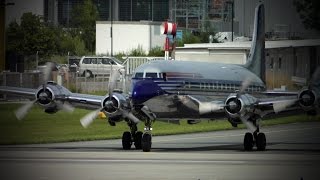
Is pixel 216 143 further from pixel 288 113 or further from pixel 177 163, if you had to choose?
pixel 177 163

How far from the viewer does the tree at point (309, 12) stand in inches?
1300

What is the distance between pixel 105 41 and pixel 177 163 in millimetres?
63865

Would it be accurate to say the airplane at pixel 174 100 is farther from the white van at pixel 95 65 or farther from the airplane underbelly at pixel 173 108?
the white van at pixel 95 65

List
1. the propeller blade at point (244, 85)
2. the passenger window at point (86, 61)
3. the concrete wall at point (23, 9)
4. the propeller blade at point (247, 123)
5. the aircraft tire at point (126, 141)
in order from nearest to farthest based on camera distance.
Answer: the propeller blade at point (247, 123) < the propeller blade at point (244, 85) < the aircraft tire at point (126, 141) < the concrete wall at point (23, 9) < the passenger window at point (86, 61)

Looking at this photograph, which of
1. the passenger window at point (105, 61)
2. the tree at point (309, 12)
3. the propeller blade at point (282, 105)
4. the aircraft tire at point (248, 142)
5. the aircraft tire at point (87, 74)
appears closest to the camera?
the tree at point (309, 12)

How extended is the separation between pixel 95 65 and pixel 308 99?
2002 inches

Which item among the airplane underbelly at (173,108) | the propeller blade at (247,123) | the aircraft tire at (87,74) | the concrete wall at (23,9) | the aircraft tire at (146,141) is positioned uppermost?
the concrete wall at (23,9)

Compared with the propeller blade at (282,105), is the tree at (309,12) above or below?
above

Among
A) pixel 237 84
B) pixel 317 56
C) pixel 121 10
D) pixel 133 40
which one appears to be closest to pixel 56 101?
pixel 237 84

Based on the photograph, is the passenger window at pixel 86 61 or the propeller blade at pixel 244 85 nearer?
the propeller blade at pixel 244 85

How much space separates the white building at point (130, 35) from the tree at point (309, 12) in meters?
56.3

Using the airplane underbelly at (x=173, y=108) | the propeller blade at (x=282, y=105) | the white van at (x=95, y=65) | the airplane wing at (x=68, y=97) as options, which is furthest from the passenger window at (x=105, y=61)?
the propeller blade at (x=282, y=105)

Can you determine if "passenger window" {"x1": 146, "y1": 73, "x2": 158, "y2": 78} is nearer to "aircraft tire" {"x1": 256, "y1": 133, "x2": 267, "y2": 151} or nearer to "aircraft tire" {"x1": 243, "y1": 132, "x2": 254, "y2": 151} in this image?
"aircraft tire" {"x1": 243, "y1": 132, "x2": 254, "y2": 151}

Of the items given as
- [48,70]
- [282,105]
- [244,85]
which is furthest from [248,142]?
[48,70]
